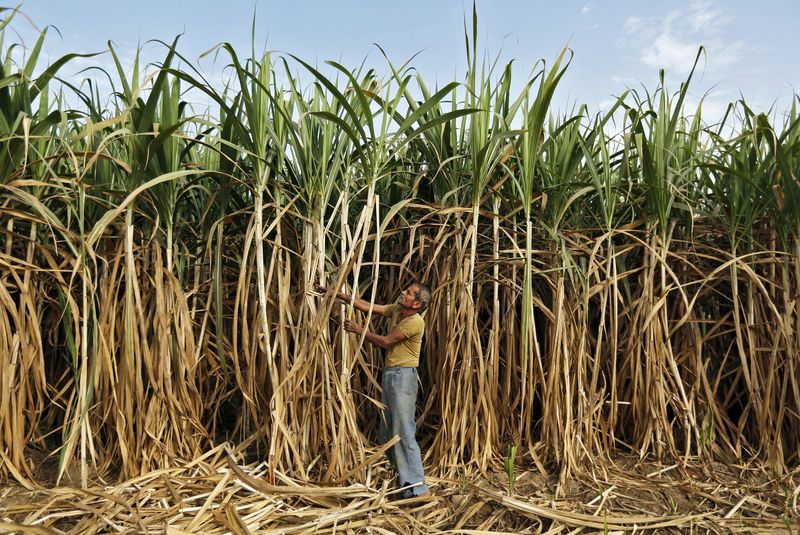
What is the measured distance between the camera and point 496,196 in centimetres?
288

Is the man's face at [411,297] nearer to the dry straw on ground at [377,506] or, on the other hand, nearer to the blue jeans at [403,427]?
the blue jeans at [403,427]

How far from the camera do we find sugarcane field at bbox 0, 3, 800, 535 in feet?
8.09

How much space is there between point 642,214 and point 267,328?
1963 millimetres

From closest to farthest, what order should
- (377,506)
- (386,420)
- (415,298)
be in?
(377,506) → (415,298) → (386,420)

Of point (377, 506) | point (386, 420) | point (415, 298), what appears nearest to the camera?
point (377, 506)

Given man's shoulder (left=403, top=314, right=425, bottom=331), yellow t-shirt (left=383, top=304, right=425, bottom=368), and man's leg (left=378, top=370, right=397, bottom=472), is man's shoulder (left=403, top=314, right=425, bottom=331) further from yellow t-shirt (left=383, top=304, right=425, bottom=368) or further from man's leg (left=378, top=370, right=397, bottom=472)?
man's leg (left=378, top=370, right=397, bottom=472)

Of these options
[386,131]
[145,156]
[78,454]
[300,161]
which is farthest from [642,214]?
[78,454]

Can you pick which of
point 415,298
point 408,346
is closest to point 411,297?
point 415,298

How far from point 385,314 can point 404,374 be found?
28cm

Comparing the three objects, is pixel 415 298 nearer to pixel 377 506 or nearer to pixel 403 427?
pixel 403 427

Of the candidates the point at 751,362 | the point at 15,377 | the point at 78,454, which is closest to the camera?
the point at 15,377

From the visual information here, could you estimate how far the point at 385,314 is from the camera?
2703 millimetres

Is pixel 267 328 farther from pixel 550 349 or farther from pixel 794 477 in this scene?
pixel 794 477

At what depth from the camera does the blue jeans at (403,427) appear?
8.50 feet
